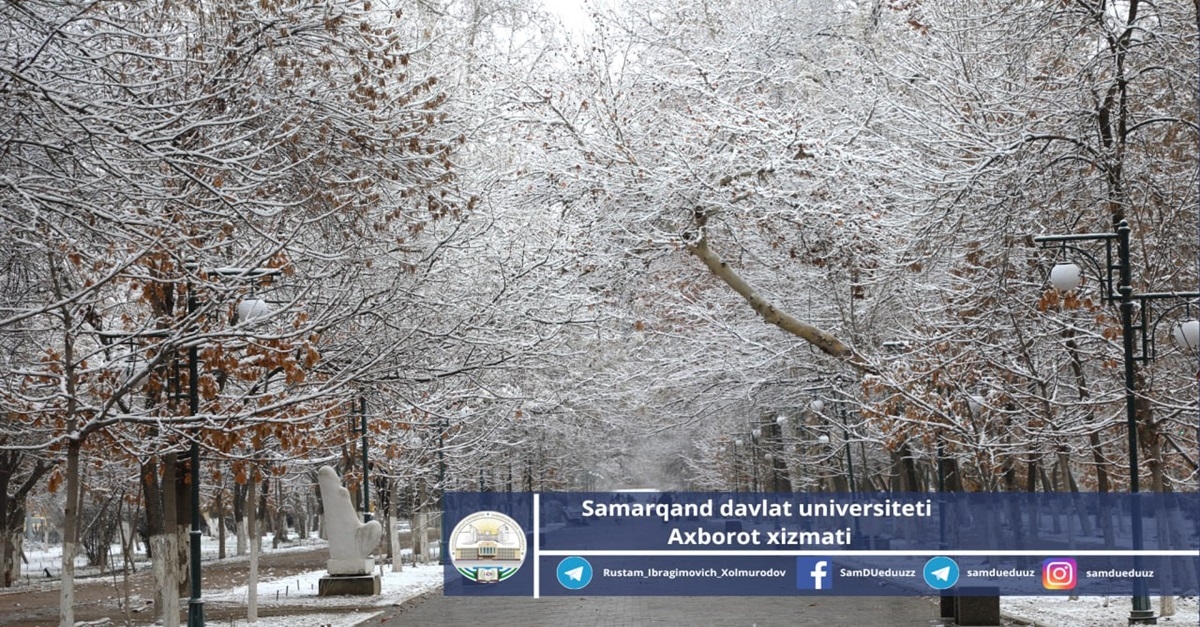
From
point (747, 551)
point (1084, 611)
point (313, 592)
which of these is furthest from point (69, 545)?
point (313, 592)

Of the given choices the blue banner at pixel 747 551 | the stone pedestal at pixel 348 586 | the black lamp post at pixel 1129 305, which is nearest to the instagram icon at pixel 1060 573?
the blue banner at pixel 747 551

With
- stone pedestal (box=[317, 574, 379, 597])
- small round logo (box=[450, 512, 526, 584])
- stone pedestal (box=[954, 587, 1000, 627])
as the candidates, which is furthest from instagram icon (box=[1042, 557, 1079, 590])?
stone pedestal (box=[317, 574, 379, 597])

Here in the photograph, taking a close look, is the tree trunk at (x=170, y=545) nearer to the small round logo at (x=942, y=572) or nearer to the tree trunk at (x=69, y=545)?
the tree trunk at (x=69, y=545)

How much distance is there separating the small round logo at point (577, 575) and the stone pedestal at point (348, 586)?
34.7ft

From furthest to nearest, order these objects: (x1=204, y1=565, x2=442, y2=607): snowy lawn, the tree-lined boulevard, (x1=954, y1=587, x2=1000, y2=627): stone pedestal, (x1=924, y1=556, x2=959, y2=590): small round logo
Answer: (x1=204, y1=565, x2=442, y2=607): snowy lawn
(x1=924, y1=556, x2=959, y2=590): small round logo
(x1=954, y1=587, x2=1000, y2=627): stone pedestal
the tree-lined boulevard

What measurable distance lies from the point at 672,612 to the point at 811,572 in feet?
24.2

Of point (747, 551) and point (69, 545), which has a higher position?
point (69, 545)

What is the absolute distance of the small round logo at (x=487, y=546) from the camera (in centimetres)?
1817

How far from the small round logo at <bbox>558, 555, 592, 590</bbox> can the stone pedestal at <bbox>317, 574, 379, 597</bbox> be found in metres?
10.6

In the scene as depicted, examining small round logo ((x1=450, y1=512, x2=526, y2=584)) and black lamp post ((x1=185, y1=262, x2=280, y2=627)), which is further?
small round logo ((x1=450, y1=512, x2=526, y2=584))

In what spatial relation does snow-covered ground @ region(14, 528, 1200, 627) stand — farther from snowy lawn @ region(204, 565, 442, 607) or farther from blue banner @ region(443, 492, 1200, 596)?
blue banner @ region(443, 492, 1200, 596)

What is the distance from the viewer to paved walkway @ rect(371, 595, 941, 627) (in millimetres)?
22531

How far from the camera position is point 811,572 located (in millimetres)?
18219

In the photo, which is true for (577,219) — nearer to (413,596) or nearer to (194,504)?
(413,596)
